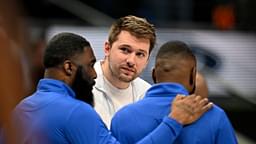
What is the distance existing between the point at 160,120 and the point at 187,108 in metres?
0.11

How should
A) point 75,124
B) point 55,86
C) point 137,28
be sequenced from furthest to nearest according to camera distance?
point 137,28
point 55,86
point 75,124

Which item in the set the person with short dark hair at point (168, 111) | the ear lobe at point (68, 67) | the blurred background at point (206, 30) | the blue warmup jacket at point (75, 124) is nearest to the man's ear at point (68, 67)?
the ear lobe at point (68, 67)

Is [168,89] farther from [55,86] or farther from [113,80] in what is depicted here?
[113,80]

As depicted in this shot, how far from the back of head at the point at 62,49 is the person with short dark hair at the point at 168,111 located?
295 mm

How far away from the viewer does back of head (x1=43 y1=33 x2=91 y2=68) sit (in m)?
2.77

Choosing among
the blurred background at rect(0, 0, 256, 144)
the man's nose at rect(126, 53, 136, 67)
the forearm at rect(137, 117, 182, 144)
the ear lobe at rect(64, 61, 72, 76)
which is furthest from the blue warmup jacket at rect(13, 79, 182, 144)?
the blurred background at rect(0, 0, 256, 144)

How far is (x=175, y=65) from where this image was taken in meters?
2.79

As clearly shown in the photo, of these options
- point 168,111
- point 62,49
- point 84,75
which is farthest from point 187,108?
point 62,49

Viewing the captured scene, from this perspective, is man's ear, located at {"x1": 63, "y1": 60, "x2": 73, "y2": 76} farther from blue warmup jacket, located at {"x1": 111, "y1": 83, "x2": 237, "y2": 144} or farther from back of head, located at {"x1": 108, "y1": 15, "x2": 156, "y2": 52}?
back of head, located at {"x1": 108, "y1": 15, "x2": 156, "y2": 52}

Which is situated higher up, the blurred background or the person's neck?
the person's neck

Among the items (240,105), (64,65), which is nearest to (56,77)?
(64,65)

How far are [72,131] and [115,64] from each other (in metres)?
0.90

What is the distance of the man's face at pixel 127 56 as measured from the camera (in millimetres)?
3385

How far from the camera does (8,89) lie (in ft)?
3.27
